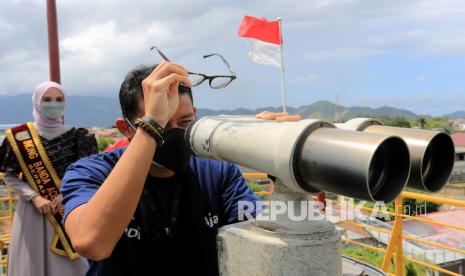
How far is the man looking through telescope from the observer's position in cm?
111

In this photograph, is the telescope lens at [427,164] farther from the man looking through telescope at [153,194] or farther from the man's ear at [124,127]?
the man's ear at [124,127]

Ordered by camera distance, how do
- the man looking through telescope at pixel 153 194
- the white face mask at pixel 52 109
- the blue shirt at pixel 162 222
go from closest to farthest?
the man looking through telescope at pixel 153 194, the blue shirt at pixel 162 222, the white face mask at pixel 52 109

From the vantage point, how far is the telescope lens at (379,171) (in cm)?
90

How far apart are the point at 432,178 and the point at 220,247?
542 millimetres

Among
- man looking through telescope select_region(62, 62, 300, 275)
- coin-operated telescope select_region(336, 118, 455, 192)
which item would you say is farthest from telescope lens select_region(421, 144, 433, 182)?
man looking through telescope select_region(62, 62, 300, 275)

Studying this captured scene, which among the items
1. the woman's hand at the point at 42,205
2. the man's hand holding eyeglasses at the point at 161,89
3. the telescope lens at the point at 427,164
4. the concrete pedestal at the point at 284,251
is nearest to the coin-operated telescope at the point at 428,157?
the telescope lens at the point at 427,164

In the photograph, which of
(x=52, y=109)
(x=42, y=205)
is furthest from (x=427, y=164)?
(x=52, y=109)

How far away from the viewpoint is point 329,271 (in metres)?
0.97

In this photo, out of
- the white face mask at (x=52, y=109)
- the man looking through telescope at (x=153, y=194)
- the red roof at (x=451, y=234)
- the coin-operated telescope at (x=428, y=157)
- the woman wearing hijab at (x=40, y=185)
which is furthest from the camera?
the red roof at (x=451, y=234)

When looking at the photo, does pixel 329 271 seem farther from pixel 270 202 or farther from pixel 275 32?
pixel 275 32

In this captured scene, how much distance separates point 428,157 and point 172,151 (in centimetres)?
74

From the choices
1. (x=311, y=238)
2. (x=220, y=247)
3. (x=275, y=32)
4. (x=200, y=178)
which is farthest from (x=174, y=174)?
(x=275, y=32)

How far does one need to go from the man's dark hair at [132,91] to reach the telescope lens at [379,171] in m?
0.75

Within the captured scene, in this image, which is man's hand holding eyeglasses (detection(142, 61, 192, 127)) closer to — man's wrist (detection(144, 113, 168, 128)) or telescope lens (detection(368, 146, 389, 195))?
man's wrist (detection(144, 113, 168, 128))
